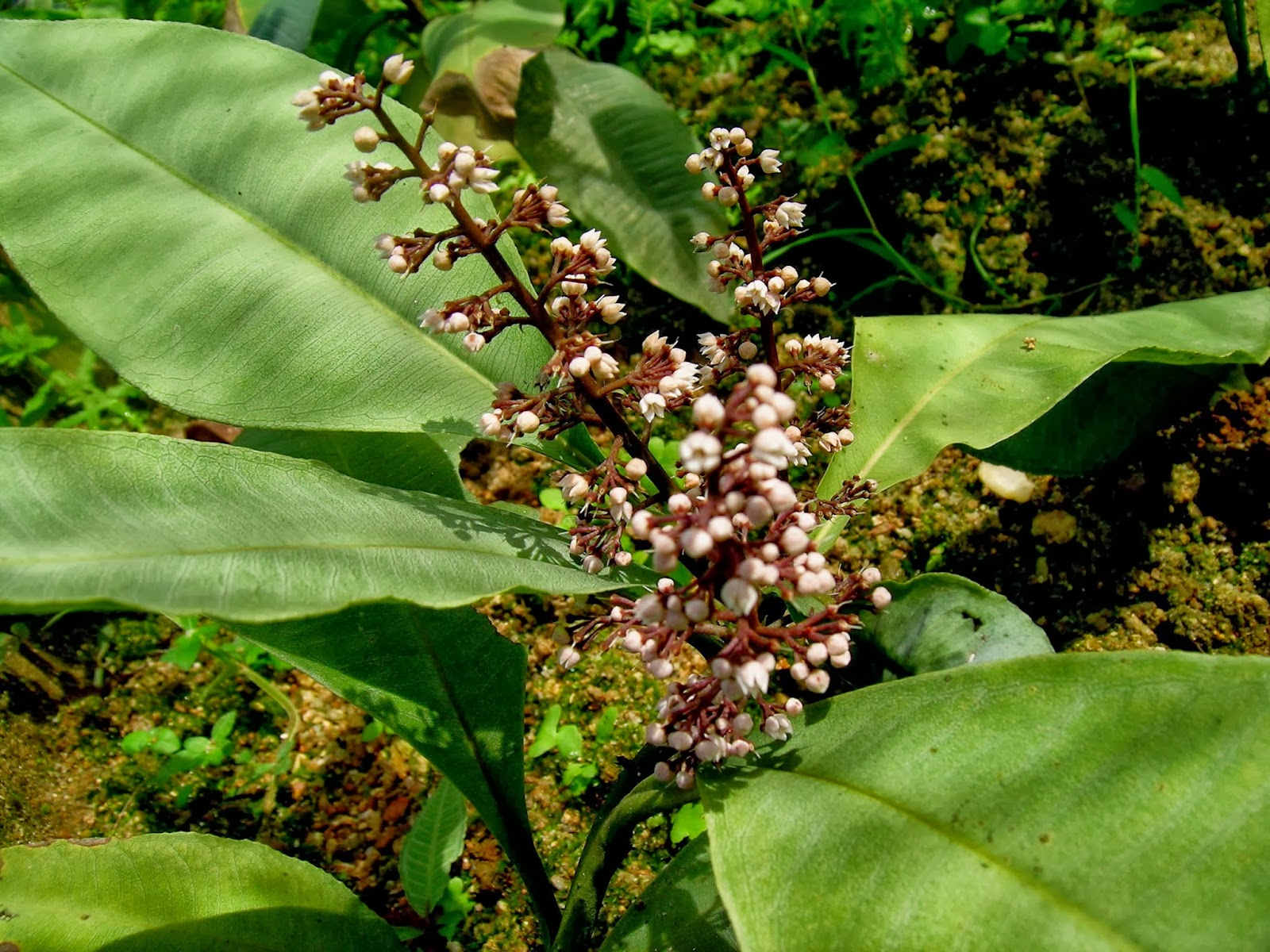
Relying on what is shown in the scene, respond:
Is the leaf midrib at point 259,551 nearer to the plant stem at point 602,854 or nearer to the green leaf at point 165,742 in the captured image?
the plant stem at point 602,854

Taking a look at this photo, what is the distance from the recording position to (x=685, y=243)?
1857 millimetres

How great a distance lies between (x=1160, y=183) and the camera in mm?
1875

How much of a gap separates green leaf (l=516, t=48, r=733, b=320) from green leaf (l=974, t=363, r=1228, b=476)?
0.60 meters

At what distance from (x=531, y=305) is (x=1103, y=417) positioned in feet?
3.29

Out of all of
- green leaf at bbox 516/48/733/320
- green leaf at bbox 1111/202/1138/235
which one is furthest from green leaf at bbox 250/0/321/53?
green leaf at bbox 1111/202/1138/235

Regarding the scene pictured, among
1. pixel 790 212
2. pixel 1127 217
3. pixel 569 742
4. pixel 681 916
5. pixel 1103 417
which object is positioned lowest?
pixel 569 742

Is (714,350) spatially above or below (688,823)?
above

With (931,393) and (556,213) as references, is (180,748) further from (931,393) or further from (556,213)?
(931,393)

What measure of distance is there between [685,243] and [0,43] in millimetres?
1148

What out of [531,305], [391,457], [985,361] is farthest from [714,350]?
[391,457]

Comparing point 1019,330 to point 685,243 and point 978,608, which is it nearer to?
point 978,608

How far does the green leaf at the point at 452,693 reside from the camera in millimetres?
1401

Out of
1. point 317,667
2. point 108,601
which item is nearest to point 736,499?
point 108,601

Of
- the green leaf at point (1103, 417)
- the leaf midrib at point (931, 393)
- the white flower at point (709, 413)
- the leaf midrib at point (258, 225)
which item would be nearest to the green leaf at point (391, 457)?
the leaf midrib at point (258, 225)
